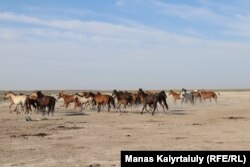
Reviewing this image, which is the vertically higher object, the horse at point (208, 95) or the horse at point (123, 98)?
the horse at point (208, 95)

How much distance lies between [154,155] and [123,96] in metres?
29.8

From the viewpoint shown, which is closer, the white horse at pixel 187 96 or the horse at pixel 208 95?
the white horse at pixel 187 96

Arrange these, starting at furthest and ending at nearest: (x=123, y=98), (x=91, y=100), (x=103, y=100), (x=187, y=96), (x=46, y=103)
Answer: (x=187, y=96) → (x=123, y=98) → (x=91, y=100) → (x=103, y=100) → (x=46, y=103)

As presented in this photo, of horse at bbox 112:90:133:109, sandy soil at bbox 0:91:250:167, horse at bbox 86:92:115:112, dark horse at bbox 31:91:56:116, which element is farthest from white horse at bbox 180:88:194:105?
sandy soil at bbox 0:91:250:167

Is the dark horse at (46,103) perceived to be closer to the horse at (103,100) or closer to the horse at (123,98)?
the horse at (103,100)

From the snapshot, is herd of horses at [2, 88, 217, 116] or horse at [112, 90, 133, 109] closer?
herd of horses at [2, 88, 217, 116]

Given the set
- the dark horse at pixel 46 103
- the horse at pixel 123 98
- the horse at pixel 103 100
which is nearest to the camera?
the dark horse at pixel 46 103

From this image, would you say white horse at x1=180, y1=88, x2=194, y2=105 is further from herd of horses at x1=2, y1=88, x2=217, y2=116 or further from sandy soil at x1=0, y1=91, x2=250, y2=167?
sandy soil at x1=0, y1=91, x2=250, y2=167

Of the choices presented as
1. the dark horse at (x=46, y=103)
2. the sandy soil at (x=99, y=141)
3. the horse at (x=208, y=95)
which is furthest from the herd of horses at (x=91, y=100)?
the horse at (x=208, y=95)

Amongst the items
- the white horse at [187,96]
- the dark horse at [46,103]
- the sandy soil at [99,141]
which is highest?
the white horse at [187,96]

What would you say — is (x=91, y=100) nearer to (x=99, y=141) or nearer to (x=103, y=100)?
(x=103, y=100)

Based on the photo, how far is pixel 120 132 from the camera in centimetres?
2191

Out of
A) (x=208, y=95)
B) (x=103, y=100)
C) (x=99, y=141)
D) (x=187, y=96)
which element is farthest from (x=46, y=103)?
(x=208, y=95)

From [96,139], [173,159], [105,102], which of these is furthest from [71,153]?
[105,102]
